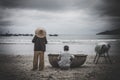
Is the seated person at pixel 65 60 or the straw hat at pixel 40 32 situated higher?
the straw hat at pixel 40 32

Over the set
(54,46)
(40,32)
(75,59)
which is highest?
(40,32)

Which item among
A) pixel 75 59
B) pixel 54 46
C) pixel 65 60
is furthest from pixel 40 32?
pixel 54 46

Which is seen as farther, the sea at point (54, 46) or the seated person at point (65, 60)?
the sea at point (54, 46)

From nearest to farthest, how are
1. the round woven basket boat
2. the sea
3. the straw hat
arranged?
the straw hat < the round woven basket boat < the sea

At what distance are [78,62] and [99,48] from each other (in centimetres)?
95

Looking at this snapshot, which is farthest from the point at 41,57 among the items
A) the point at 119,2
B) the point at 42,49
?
the point at 119,2

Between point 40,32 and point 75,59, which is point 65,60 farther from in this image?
point 40,32

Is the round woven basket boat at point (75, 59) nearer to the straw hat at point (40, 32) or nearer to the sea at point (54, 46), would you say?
the sea at point (54, 46)

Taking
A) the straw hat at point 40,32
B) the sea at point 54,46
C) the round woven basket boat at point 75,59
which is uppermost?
the straw hat at point 40,32

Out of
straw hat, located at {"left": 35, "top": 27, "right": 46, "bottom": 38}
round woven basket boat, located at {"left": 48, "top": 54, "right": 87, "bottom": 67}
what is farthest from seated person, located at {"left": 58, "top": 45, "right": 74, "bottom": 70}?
straw hat, located at {"left": 35, "top": 27, "right": 46, "bottom": 38}

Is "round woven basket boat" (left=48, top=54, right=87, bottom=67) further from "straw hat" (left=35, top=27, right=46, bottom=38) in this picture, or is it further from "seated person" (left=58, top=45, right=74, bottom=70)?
"straw hat" (left=35, top=27, right=46, bottom=38)

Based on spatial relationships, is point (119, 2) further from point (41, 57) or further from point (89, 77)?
point (41, 57)

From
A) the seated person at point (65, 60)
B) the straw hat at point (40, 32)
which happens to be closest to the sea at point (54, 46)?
the seated person at point (65, 60)

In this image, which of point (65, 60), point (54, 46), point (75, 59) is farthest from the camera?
point (54, 46)
